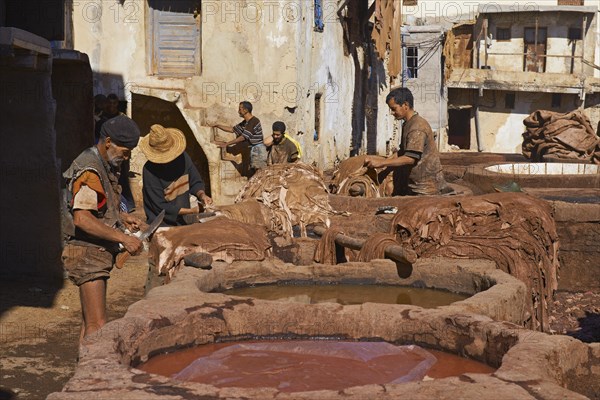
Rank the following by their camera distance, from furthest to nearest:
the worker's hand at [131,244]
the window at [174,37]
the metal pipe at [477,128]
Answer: the metal pipe at [477,128] < the window at [174,37] < the worker's hand at [131,244]

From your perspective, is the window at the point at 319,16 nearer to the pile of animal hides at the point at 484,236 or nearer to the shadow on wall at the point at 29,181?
the shadow on wall at the point at 29,181

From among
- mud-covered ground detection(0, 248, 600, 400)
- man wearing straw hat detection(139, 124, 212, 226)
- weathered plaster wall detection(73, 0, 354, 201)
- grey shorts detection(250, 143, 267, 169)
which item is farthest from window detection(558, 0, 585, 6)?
man wearing straw hat detection(139, 124, 212, 226)

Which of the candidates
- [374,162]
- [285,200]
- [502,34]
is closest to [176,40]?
[374,162]

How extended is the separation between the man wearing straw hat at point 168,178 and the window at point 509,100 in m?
31.2

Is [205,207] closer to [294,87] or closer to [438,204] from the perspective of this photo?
[438,204]

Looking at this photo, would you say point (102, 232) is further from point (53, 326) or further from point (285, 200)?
point (285, 200)

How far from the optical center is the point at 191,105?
52.4 ft

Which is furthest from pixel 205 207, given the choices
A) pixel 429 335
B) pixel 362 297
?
pixel 429 335

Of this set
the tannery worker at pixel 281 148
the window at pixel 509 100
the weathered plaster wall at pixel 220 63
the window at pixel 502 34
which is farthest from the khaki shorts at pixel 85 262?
the window at pixel 502 34

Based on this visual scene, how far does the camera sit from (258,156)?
48.8ft

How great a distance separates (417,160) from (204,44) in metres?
6.76

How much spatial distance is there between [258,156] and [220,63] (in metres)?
1.94

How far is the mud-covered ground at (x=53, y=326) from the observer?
7621 millimetres

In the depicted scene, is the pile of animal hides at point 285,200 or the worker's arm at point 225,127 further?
the worker's arm at point 225,127
